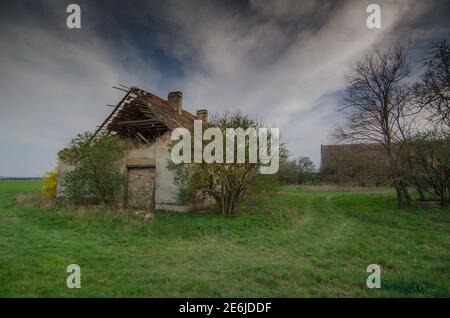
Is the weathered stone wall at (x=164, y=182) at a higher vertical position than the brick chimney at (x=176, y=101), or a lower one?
lower

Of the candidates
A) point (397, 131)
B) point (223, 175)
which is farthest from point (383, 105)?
point (223, 175)

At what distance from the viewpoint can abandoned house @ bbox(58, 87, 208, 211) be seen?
531 inches

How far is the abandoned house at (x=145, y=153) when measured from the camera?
44.2 feet

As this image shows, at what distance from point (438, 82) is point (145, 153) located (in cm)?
1372

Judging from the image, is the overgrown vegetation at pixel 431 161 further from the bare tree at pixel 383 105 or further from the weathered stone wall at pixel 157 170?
the weathered stone wall at pixel 157 170

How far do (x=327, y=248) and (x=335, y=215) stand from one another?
599cm

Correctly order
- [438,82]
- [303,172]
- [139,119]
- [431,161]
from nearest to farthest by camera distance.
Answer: [438,82]
[431,161]
[139,119]
[303,172]

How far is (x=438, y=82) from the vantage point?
991 cm

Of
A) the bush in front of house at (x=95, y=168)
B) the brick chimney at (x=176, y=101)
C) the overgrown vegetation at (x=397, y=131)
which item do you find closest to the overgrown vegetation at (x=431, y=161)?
the overgrown vegetation at (x=397, y=131)

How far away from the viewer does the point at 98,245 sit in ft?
24.3

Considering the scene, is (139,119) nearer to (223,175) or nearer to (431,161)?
(223,175)

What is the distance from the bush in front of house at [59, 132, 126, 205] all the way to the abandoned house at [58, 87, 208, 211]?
29.9 inches

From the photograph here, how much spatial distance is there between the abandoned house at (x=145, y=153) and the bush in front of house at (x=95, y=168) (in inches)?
29.9
